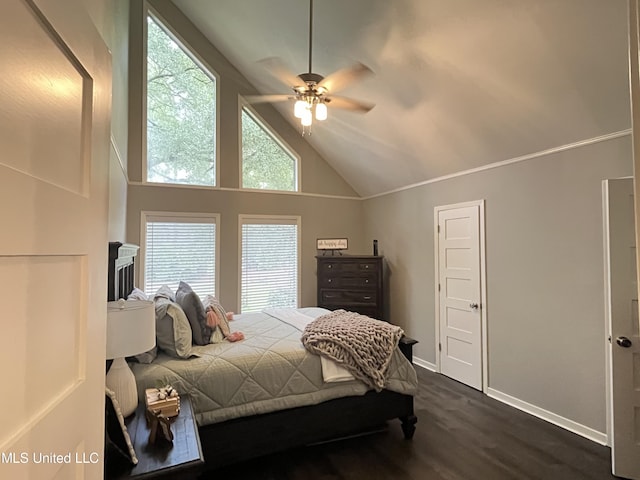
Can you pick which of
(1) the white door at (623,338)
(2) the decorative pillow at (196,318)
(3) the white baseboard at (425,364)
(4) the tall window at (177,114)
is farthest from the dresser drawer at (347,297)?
(1) the white door at (623,338)

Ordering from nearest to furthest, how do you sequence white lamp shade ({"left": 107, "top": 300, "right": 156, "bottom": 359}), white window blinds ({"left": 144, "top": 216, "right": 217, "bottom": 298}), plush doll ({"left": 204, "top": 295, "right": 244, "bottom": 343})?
white lamp shade ({"left": 107, "top": 300, "right": 156, "bottom": 359})
plush doll ({"left": 204, "top": 295, "right": 244, "bottom": 343})
white window blinds ({"left": 144, "top": 216, "right": 217, "bottom": 298})

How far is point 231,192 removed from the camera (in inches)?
207

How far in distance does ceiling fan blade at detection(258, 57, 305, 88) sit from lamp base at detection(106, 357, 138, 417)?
2302mm

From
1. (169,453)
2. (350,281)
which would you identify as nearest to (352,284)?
(350,281)

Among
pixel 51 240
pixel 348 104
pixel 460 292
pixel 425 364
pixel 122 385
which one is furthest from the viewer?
pixel 425 364

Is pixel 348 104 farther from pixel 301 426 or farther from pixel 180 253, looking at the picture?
pixel 180 253

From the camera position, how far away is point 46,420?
67cm

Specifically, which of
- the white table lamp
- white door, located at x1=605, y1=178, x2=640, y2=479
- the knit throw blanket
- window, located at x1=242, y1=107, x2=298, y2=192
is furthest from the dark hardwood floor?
window, located at x1=242, y1=107, x2=298, y2=192

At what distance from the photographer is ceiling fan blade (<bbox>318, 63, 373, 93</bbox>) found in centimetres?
264

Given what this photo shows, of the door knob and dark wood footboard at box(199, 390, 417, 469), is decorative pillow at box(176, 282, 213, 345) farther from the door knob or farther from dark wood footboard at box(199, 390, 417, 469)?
the door knob

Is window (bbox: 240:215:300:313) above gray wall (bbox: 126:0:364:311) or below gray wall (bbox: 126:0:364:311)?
below

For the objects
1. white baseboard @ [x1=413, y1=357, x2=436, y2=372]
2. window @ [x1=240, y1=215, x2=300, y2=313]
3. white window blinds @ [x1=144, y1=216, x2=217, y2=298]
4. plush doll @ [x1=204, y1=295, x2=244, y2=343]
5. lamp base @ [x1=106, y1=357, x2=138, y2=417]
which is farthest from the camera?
window @ [x1=240, y1=215, x2=300, y2=313]

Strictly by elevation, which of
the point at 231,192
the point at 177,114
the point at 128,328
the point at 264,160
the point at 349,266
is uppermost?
the point at 177,114

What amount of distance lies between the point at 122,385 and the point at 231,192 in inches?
144
